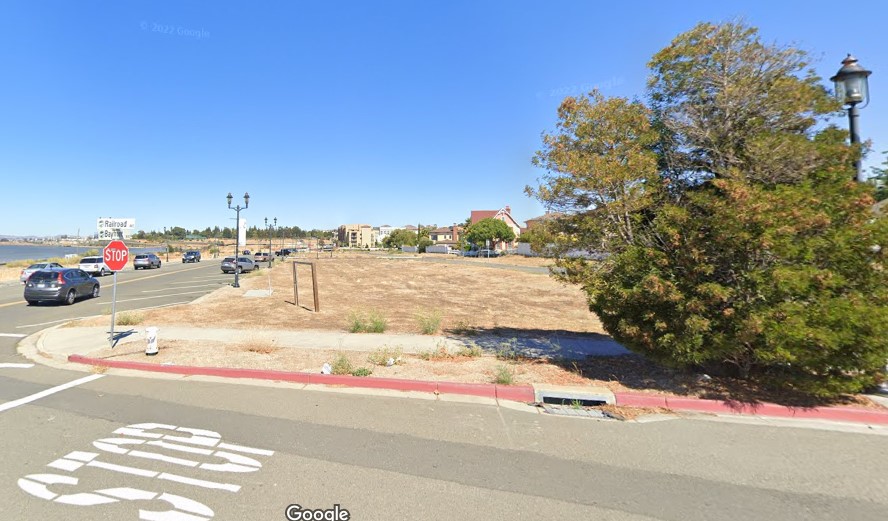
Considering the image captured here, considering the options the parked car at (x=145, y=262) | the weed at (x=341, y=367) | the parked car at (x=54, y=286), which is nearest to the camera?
the weed at (x=341, y=367)

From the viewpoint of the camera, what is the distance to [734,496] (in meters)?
3.67

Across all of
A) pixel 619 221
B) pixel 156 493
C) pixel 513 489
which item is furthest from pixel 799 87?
pixel 156 493

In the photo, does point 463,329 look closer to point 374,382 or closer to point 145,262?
point 374,382

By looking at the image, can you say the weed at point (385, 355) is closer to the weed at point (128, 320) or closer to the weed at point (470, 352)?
the weed at point (470, 352)

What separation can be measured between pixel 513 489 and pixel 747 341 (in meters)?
3.82

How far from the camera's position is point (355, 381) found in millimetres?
6805

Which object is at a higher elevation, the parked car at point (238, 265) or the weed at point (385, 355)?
the parked car at point (238, 265)

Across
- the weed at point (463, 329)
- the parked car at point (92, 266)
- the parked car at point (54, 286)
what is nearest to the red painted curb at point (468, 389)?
the weed at point (463, 329)

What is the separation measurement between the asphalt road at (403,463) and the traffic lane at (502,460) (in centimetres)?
Result: 2

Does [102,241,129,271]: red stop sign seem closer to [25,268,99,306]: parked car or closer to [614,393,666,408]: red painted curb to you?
[614,393,666,408]: red painted curb

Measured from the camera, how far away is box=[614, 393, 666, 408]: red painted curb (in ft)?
19.4

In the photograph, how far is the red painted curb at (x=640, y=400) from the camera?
19.4 feet

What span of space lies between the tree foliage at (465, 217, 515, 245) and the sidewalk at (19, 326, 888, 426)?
76.0 metres

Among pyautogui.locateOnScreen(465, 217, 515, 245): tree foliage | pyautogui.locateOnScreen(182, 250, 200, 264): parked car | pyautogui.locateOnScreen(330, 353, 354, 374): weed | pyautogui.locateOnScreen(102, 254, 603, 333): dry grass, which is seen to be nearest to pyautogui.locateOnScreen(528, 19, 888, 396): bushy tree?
pyautogui.locateOnScreen(330, 353, 354, 374): weed
